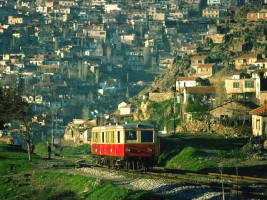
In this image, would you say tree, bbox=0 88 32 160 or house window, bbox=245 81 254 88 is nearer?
tree, bbox=0 88 32 160

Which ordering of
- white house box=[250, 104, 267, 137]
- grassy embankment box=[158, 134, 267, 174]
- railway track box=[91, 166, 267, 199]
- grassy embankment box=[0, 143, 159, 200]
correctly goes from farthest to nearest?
white house box=[250, 104, 267, 137]
grassy embankment box=[158, 134, 267, 174]
grassy embankment box=[0, 143, 159, 200]
railway track box=[91, 166, 267, 199]

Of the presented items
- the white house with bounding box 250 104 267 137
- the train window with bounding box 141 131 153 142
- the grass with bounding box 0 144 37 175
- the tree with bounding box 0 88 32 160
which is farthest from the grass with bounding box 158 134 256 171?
the tree with bounding box 0 88 32 160

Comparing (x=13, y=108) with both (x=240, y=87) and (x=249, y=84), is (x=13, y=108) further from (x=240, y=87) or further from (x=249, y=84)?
(x=240, y=87)

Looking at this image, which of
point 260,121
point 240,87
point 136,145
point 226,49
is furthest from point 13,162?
point 226,49

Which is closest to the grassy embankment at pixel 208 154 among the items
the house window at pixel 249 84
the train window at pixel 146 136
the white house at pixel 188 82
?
the train window at pixel 146 136

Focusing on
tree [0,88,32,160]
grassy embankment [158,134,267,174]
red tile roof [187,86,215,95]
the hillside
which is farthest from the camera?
the hillside

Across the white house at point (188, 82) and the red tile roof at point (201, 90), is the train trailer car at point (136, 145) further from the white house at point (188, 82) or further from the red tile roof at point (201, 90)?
the white house at point (188, 82)

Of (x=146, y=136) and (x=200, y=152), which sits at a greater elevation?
(x=146, y=136)

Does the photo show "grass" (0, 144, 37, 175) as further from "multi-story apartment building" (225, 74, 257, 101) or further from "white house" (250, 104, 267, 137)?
"multi-story apartment building" (225, 74, 257, 101)
